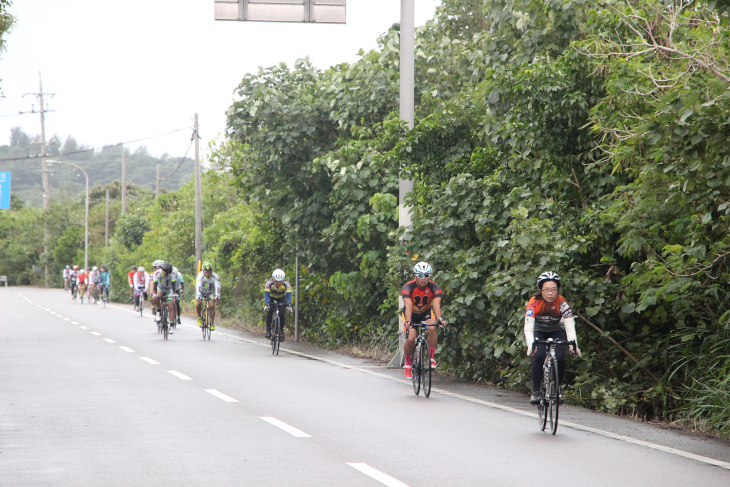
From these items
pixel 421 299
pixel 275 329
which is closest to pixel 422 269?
pixel 421 299

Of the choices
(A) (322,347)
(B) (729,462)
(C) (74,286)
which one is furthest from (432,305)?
(C) (74,286)

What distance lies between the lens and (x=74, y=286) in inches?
2051

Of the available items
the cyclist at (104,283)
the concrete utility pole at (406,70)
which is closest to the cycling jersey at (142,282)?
the cyclist at (104,283)

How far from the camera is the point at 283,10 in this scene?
44.2 ft

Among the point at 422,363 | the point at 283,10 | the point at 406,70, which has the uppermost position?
the point at 283,10

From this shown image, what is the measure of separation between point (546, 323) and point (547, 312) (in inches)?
4.8

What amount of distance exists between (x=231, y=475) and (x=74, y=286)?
48.2 meters

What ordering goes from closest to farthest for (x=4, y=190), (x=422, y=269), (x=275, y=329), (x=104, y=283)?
(x=422, y=269) < (x=275, y=329) < (x=104, y=283) < (x=4, y=190)

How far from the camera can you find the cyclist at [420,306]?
1222cm

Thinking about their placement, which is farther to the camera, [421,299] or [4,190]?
[4,190]

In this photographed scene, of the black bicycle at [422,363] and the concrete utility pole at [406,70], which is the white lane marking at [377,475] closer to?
the black bicycle at [422,363]

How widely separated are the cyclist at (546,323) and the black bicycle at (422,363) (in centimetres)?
256

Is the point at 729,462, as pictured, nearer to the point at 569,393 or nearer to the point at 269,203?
the point at 569,393

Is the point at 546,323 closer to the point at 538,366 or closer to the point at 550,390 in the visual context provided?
the point at 538,366
